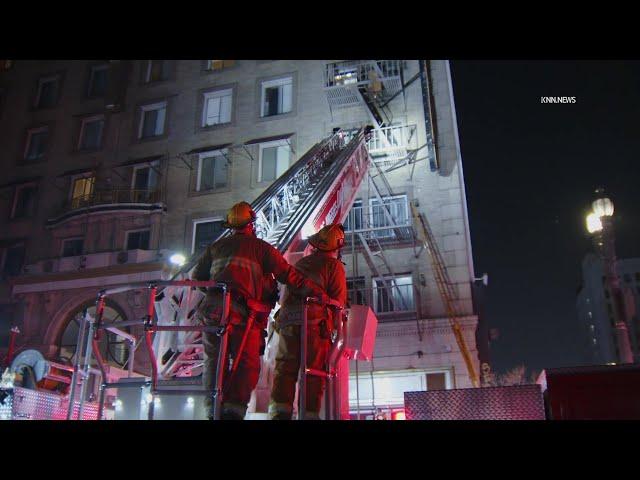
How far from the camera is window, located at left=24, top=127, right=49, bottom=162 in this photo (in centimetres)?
2273

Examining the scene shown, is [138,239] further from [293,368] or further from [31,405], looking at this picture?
[293,368]

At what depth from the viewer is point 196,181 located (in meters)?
20.7

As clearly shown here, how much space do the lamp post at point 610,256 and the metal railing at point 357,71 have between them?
870 cm

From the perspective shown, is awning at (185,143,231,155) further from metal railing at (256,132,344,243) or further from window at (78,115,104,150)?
metal railing at (256,132,344,243)

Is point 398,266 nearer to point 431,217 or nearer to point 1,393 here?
point 431,217

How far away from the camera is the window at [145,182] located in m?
20.7

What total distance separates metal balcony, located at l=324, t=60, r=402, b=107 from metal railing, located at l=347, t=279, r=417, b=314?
609cm

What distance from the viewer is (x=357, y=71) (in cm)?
1805

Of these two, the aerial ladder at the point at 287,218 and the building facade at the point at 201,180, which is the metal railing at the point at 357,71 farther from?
the aerial ladder at the point at 287,218

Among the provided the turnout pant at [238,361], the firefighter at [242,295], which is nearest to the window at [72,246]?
the firefighter at [242,295]

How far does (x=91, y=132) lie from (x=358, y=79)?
439 inches

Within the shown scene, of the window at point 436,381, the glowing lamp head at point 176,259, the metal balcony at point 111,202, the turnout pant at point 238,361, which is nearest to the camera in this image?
the turnout pant at point 238,361
